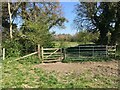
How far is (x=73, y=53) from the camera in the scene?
12.2 m

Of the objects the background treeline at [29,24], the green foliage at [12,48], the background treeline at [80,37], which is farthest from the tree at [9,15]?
the background treeline at [80,37]

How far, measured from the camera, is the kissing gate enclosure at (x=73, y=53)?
1167cm

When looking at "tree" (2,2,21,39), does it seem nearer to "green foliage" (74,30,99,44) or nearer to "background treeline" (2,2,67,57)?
"background treeline" (2,2,67,57)

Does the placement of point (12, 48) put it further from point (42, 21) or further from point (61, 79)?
point (61, 79)

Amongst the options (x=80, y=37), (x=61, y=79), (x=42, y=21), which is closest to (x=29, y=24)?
(x=42, y=21)

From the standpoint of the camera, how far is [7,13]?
591 inches

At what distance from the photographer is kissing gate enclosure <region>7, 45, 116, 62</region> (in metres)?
11.7

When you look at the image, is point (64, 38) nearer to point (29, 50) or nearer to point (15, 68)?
point (29, 50)

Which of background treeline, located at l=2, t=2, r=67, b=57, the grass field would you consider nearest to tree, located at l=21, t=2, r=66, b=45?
background treeline, located at l=2, t=2, r=67, b=57

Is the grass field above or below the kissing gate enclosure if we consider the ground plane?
below

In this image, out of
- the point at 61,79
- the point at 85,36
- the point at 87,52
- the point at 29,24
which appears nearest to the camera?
the point at 61,79

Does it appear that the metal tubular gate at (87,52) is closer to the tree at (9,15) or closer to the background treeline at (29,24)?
the background treeline at (29,24)

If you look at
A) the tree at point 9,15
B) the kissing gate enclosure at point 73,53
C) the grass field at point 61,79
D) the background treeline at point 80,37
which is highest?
the tree at point 9,15

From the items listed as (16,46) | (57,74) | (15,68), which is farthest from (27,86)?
(16,46)
